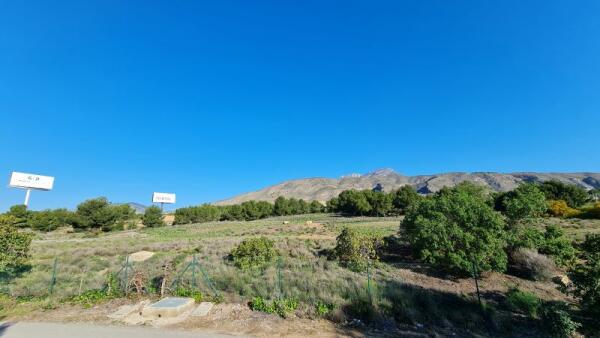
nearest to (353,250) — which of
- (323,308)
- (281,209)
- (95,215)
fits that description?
(323,308)

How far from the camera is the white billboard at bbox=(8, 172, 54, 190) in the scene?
71.8 metres

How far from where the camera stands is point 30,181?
7406 cm

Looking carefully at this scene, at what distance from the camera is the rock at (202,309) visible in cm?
969

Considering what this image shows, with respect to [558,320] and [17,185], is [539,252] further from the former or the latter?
[17,185]

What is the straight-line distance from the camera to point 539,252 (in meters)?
16.4

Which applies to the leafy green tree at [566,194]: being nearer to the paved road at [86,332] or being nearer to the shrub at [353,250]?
the shrub at [353,250]

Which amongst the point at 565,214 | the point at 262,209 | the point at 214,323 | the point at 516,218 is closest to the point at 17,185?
the point at 262,209

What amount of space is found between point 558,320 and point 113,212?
65.3 meters

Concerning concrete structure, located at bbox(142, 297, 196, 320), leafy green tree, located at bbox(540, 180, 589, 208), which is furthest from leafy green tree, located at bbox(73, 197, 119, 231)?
leafy green tree, located at bbox(540, 180, 589, 208)

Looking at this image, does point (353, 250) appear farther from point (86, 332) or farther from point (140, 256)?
point (140, 256)

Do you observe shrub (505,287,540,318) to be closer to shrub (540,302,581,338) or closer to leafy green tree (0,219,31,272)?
shrub (540,302,581,338)

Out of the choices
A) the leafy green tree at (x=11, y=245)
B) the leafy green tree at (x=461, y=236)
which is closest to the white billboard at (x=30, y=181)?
the leafy green tree at (x=11, y=245)

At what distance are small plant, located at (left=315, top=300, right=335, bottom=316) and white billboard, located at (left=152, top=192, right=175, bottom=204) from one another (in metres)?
110

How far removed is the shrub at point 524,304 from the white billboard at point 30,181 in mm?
95803
